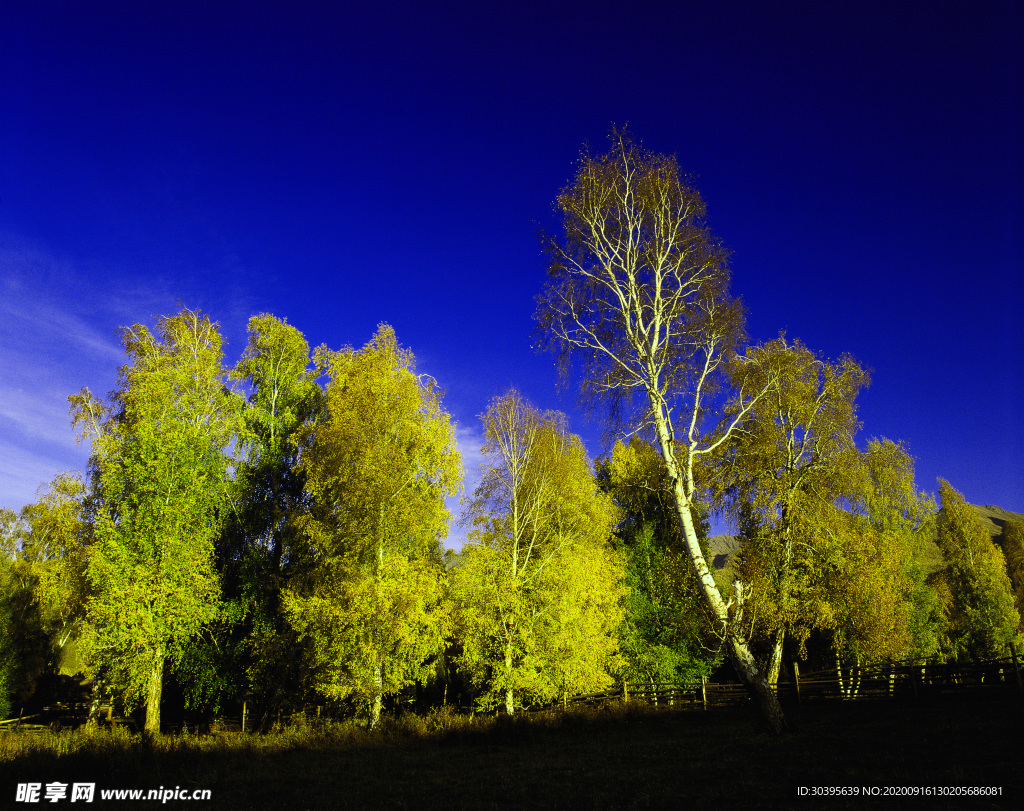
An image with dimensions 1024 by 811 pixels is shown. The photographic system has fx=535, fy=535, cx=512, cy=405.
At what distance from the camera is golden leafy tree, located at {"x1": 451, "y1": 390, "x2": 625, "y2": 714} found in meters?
17.5

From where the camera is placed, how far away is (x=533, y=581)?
1862cm

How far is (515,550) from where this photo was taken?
19031 millimetres

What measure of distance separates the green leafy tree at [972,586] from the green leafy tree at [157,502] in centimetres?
4195

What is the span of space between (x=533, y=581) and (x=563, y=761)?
7.89 meters

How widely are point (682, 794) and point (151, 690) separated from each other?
693 inches

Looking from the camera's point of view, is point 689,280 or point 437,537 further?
point 437,537

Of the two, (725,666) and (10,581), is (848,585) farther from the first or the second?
(10,581)

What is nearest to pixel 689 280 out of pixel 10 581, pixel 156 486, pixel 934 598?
pixel 156 486

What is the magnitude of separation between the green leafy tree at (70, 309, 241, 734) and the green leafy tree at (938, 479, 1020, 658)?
41.9 m

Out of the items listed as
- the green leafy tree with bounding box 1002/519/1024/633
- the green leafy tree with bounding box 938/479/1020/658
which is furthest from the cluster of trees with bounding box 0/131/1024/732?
the green leafy tree with bounding box 1002/519/1024/633

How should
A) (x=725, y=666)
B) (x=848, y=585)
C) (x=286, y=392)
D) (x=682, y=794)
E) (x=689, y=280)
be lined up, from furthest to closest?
(x=725, y=666) < (x=286, y=392) < (x=848, y=585) < (x=689, y=280) < (x=682, y=794)

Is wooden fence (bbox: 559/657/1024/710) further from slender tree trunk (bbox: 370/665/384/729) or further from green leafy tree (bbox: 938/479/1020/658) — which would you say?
green leafy tree (bbox: 938/479/1020/658)

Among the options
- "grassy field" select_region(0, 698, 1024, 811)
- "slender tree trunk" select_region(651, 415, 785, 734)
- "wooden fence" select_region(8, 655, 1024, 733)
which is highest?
"slender tree trunk" select_region(651, 415, 785, 734)

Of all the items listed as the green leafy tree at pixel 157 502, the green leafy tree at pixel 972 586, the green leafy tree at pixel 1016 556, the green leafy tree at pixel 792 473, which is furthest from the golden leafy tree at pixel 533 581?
the green leafy tree at pixel 1016 556
